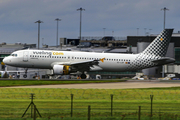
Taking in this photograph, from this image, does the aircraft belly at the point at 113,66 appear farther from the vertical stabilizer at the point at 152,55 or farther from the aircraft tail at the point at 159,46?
the aircraft tail at the point at 159,46

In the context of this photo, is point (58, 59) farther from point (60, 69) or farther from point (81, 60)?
point (81, 60)

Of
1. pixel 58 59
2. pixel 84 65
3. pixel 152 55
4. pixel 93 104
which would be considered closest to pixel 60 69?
pixel 58 59

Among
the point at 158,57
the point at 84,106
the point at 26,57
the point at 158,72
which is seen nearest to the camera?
the point at 84,106

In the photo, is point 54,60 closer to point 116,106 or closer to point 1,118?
point 116,106

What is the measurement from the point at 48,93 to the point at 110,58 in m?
25.2

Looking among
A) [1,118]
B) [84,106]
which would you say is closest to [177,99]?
[84,106]

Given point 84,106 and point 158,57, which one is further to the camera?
point 158,57

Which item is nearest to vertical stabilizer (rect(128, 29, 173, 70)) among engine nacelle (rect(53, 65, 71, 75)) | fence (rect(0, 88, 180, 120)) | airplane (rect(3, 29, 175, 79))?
airplane (rect(3, 29, 175, 79))

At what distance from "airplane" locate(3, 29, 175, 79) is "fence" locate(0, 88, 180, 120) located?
736 inches

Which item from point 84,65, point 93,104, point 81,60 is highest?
point 81,60

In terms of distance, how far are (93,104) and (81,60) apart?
2943 cm

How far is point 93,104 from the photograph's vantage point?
1204 inches

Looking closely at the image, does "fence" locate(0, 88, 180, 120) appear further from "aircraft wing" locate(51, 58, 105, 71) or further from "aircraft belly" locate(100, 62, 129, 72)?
"aircraft belly" locate(100, 62, 129, 72)

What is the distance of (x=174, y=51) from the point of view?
10406 centimetres
